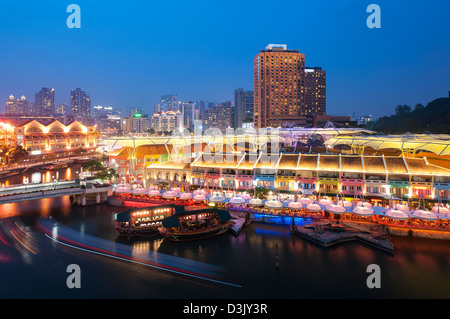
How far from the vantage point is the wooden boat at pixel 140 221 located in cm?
2512

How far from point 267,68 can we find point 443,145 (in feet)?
332

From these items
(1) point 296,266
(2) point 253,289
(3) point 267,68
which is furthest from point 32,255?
(3) point 267,68

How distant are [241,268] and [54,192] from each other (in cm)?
2618

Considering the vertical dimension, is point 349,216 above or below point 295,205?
below

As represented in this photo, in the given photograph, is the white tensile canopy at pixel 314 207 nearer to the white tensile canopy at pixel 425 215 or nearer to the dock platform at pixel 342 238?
the dock platform at pixel 342 238

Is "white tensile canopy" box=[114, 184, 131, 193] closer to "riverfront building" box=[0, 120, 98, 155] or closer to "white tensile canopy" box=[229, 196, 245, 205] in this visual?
"white tensile canopy" box=[229, 196, 245, 205]

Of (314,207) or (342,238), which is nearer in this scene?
(342,238)

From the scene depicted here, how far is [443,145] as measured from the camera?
33219 mm

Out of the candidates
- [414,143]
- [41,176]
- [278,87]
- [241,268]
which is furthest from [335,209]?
[278,87]

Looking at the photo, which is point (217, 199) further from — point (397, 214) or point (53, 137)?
point (53, 137)

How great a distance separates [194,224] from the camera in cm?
2547

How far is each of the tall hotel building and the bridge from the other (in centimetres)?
9740

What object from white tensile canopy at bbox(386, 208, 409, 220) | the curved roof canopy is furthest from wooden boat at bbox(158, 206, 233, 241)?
the curved roof canopy

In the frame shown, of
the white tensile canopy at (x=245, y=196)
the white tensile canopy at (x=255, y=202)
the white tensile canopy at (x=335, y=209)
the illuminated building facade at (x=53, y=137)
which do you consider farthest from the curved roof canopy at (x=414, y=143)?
the illuminated building facade at (x=53, y=137)
